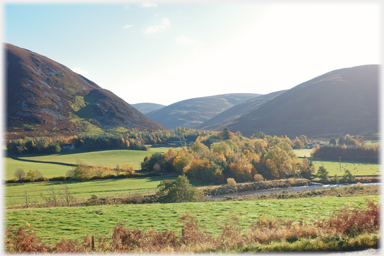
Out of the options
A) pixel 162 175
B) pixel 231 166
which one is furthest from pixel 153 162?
pixel 231 166

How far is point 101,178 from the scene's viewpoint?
52.9 meters

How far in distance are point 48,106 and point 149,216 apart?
574 feet

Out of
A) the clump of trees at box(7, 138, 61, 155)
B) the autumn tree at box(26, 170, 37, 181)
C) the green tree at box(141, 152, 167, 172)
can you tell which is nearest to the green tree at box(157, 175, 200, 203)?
the green tree at box(141, 152, 167, 172)

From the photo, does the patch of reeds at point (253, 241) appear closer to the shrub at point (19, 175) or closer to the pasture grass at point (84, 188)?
the pasture grass at point (84, 188)

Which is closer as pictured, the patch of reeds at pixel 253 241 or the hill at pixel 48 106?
the patch of reeds at pixel 253 241

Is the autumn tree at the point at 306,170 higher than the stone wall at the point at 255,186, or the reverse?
the autumn tree at the point at 306,170

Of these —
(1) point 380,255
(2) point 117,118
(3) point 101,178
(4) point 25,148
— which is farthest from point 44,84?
(1) point 380,255

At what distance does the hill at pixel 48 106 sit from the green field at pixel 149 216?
128m

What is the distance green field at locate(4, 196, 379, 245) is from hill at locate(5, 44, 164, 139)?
12751 cm

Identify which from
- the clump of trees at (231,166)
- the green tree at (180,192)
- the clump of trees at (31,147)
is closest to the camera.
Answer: the green tree at (180,192)

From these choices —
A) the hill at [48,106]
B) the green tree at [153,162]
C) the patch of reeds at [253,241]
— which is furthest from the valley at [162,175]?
the hill at [48,106]

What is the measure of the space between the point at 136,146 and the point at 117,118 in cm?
8122

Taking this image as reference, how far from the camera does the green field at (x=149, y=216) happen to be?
11.2 meters

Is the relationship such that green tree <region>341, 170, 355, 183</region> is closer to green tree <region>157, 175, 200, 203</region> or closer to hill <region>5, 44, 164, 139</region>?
green tree <region>157, 175, 200, 203</region>
